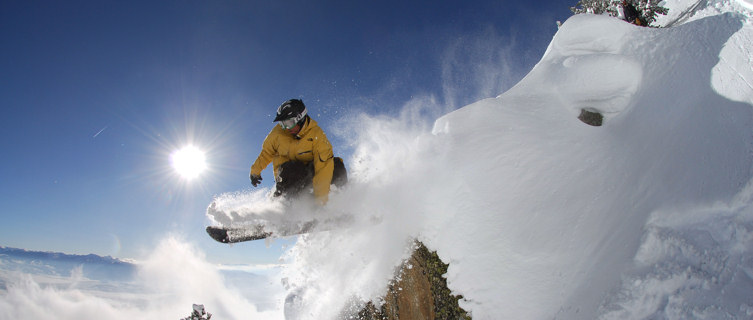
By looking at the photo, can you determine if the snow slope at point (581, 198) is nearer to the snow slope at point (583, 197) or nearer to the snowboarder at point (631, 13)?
the snow slope at point (583, 197)

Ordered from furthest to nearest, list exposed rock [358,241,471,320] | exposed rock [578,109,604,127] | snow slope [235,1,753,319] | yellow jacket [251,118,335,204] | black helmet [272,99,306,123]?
exposed rock [578,109,604,127]
yellow jacket [251,118,335,204]
black helmet [272,99,306,123]
exposed rock [358,241,471,320]
snow slope [235,1,753,319]

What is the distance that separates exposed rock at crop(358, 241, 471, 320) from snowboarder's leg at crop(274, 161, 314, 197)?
2135 mm

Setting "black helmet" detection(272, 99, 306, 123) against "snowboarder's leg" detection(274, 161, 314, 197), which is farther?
"snowboarder's leg" detection(274, 161, 314, 197)

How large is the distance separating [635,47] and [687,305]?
6.47m

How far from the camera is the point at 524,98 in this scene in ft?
20.2

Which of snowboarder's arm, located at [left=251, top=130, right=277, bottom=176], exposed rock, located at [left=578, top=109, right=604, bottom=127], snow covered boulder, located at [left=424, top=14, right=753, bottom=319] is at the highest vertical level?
exposed rock, located at [left=578, top=109, right=604, bottom=127]

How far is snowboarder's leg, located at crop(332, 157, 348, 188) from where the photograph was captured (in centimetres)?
576

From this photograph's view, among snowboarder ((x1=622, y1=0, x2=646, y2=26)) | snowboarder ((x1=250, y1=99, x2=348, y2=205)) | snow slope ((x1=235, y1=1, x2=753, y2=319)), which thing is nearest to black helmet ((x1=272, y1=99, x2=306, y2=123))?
snowboarder ((x1=250, y1=99, x2=348, y2=205))

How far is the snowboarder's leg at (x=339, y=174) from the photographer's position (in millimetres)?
5758

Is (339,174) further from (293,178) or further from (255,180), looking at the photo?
(255,180)

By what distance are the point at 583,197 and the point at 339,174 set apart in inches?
146

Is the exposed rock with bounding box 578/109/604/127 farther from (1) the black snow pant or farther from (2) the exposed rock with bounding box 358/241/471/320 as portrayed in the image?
(1) the black snow pant

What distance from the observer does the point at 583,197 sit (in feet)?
13.6

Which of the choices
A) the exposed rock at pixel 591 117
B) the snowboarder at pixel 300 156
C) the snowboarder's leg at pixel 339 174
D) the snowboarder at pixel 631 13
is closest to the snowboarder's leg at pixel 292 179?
the snowboarder at pixel 300 156
